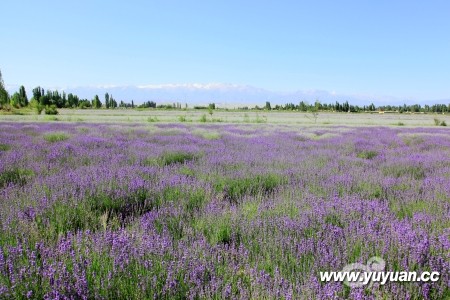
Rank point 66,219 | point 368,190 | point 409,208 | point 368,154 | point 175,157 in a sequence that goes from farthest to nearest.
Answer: point 368,154 < point 175,157 < point 368,190 < point 409,208 < point 66,219

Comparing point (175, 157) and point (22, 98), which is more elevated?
point (22, 98)

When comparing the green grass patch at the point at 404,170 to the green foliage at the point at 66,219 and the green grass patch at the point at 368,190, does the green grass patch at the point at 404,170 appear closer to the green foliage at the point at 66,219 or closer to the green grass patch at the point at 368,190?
the green grass patch at the point at 368,190

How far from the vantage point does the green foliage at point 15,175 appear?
485 cm

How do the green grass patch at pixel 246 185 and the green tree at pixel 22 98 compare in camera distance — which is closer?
the green grass patch at pixel 246 185

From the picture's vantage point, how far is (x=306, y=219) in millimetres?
3002

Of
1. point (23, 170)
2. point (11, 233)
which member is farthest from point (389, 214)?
point (23, 170)

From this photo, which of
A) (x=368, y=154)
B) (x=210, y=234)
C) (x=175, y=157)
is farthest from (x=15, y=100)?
(x=210, y=234)

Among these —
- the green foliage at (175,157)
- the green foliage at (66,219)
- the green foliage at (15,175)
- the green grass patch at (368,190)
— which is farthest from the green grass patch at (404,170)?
the green foliage at (15,175)

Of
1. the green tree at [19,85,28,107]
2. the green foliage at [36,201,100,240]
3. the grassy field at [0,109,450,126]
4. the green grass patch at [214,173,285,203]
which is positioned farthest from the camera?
the green tree at [19,85,28,107]

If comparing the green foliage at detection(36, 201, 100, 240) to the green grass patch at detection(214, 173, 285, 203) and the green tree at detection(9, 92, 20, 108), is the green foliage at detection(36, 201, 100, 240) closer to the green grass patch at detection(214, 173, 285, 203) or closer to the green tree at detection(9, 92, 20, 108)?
the green grass patch at detection(214, 173, 285, 203)

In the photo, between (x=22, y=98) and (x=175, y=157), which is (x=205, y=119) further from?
(x=22, y=98)

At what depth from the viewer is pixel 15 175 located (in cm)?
509

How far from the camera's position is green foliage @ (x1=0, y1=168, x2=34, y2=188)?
15.9 ft

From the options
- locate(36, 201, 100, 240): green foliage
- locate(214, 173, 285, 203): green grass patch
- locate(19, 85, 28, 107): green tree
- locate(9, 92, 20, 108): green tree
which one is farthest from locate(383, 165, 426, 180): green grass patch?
locate(19, 85, 28, 107): green tree
